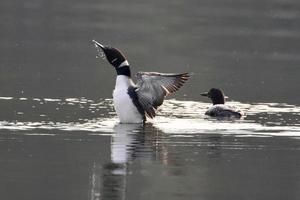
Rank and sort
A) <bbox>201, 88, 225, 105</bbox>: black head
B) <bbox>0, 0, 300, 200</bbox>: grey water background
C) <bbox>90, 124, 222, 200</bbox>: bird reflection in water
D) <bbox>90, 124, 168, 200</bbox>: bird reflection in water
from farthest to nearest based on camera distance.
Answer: <bbox>201, 88, 225, 105</bbox>: black head, <bbox>0, 0, 300, 200</bbox>: grey water background, <bbox>90, 124, 222, 200</bbox>: bird reflection in water, <bbox>90, 124, 168, 200</bbox>: bird reflection in water

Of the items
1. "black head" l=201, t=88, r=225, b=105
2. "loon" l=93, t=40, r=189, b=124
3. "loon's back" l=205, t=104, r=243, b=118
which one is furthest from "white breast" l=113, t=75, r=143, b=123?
"black head" l=201, t=88, r=225, b=105

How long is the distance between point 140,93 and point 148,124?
1.70ft

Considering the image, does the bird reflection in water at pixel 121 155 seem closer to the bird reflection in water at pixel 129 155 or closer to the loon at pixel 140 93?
the bird reflection in water at pixel 129 155

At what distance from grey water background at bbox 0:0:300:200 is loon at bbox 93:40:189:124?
0.25 m

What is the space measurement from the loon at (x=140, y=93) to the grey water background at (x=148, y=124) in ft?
0.81

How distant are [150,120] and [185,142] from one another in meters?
2.75

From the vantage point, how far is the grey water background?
49.9 ft

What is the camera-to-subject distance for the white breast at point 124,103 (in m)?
20.2

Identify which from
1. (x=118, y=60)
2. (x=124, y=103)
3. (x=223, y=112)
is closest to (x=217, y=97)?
(x=223, y=112)

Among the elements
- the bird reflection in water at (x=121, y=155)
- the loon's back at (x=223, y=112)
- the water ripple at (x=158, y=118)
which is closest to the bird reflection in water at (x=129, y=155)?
the bird reflection in water at (x=121, y=155)

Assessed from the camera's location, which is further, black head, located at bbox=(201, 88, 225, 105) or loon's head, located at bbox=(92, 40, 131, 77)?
black head, located at bbox=(201, 88, 225, 105)

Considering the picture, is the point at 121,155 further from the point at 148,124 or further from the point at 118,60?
the point at 118,60

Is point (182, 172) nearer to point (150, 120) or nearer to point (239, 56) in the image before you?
point (150, 120)

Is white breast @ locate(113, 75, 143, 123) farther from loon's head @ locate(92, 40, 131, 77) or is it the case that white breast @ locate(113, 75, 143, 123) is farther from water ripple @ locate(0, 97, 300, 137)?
water ripple @ locate(0, 97, 300, 137)
